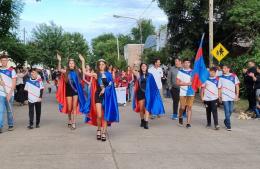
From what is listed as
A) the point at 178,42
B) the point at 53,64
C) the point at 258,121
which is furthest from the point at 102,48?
the point at 258,121

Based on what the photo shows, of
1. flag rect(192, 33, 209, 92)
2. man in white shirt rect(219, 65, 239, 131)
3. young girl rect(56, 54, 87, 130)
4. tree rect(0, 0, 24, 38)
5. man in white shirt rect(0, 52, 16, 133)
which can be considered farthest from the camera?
tree rect(0, 0, 24, 38)

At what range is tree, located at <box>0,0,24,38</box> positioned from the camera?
24.6 m

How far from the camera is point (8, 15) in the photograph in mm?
25047

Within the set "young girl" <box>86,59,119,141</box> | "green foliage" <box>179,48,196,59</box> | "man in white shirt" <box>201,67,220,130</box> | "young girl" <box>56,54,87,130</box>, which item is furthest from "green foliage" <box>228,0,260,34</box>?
"young girl" <box>86,59,119,141</box>

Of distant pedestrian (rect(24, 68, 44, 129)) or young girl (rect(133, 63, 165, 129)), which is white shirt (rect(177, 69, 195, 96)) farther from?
distant pedestrian (rect(24, 68, 44, 129))

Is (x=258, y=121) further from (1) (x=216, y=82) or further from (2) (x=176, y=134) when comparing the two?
(2) (x=176, y=134)

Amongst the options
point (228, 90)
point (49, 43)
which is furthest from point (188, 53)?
point (49, 43)

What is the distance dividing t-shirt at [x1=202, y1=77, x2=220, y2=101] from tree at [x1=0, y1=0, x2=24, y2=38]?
14877 millimetres

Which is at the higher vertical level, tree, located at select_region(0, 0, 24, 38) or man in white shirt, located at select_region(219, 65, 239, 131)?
tree, located at select_region(0, 0, 24, 38)

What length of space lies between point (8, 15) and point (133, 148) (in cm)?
1743

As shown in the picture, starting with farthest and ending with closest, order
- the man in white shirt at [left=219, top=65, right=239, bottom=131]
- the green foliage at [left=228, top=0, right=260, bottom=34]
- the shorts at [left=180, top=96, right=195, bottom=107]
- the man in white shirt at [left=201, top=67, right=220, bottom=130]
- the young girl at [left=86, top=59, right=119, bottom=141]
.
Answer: the green foliage at [left=228, top=0, right=260, bottom=34] < the shorts at [left=180, top=96, right=195, bottom=107] < the man in white shirt at [left=219, top=65, right=239, bottom=131] < the man in white shirt at [left=201, top=67, right=220, bottom=130] < the young girl at [left=86, top=59, right=119, bottom=141]

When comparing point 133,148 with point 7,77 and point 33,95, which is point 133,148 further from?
point 7,77

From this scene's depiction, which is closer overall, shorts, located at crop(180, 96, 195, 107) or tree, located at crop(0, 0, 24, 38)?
shorts, located at crop(180, 96, 195, 107)

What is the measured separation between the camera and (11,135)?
11359 millimetres
